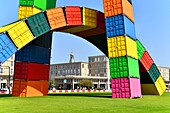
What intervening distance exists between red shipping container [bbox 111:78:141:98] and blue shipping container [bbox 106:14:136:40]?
563cm

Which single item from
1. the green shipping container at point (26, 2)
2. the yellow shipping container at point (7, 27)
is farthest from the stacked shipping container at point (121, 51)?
the yellow shipping container at point (7, 27)

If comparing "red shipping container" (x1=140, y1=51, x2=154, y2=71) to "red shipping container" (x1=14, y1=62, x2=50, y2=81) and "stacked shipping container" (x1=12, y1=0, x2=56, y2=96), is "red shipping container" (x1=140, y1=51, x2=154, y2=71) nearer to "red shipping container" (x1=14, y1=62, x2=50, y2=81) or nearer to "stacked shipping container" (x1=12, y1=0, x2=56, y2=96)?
"stacked shipping container" (x1=12, y1=0, x2=56, y2=96)

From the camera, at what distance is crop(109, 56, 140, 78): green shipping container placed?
28.2 m

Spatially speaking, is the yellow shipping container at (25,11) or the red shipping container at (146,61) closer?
the yellow shipping container at (25,11)

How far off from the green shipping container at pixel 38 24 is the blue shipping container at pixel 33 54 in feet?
14.6

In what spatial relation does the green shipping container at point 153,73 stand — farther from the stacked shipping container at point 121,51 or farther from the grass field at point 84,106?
the grass field at point 84,106

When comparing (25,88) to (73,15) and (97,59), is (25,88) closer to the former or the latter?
(73,15)

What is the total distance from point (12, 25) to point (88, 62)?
137m

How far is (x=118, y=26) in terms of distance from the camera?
29.5 m

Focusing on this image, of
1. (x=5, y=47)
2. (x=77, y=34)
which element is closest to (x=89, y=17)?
(x=77, y=34)

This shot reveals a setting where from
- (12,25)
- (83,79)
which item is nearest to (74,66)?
(83,79)

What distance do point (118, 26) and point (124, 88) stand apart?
24.9ft

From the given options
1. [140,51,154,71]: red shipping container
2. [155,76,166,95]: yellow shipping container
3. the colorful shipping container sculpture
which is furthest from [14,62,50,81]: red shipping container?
[155,76,166,95]: yellow shipping container

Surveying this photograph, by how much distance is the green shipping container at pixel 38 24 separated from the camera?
2858 centimetres
